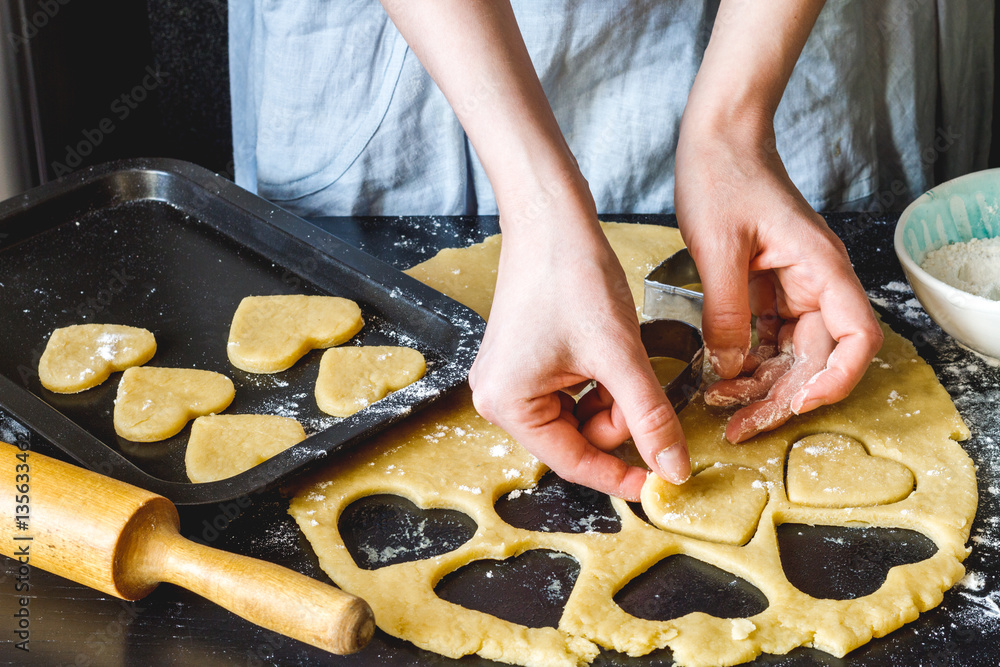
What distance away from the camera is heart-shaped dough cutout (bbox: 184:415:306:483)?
3.46ft

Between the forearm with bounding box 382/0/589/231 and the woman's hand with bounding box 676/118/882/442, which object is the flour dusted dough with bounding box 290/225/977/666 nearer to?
the woman's hand with bounding box 676/118/882/442

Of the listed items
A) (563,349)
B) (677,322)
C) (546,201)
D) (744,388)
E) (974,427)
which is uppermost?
(546,201)

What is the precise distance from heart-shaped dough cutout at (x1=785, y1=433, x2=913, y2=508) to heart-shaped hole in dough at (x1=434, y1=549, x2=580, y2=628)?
299mm

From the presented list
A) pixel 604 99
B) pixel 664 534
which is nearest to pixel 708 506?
pixel 664 534

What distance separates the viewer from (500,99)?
3.19ft

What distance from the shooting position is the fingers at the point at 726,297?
3.51 ft

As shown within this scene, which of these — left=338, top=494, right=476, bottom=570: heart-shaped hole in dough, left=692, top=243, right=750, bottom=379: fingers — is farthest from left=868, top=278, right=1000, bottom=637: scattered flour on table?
left=338, top=494, right=476, bottom=570: heart-shaped hole in dough

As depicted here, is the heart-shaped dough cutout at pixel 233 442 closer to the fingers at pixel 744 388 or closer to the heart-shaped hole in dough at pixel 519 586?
the heart-shaped hole in dough at pixel 519 586

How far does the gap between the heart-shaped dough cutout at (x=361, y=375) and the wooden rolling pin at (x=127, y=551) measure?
31cm

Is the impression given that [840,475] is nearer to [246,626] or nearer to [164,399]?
[246,626]

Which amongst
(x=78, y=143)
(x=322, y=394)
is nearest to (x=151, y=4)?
(x=78, y=143)

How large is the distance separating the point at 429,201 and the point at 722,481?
82 cm

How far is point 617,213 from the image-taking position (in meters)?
1.65

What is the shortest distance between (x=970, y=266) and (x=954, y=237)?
0.10 meters
